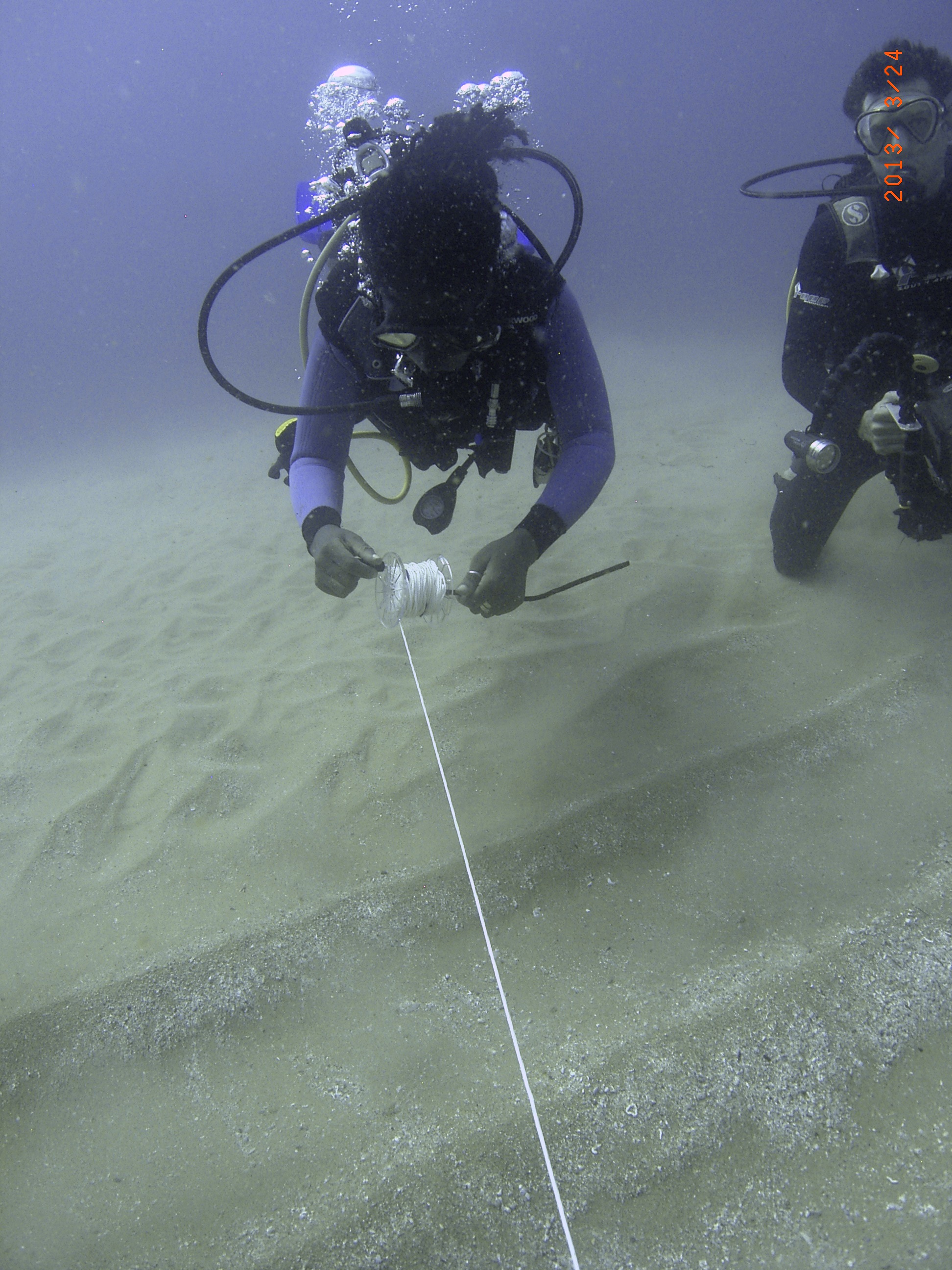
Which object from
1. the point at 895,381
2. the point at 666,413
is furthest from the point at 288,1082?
the point at 666,413

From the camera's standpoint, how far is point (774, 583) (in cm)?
351

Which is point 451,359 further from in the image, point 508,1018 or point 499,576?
point 508,1018

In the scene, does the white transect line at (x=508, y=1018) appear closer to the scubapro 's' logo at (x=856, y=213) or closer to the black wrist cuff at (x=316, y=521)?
the black wrist cuff at (x=316, y=521)

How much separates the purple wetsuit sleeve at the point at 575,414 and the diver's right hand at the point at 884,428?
1208 mm

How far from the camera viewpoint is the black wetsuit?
10.0ft

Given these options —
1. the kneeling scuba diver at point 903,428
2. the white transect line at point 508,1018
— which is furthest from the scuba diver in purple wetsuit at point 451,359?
the kneeling scuba diver at point 903,428

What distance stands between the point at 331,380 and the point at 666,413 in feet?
26.8

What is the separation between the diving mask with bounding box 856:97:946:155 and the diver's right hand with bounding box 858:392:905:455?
1.39 m

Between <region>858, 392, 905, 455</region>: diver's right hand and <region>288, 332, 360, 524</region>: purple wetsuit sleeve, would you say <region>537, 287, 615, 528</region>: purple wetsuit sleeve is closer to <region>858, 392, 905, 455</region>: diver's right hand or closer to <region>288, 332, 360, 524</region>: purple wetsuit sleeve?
<region>288, 332, 360, 524</region>: purple wetsuit sleeve

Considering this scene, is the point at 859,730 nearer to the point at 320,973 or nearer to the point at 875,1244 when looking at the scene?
the point at 875,1244

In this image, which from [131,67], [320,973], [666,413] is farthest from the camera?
[131,67]

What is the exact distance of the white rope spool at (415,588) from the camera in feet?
7.95

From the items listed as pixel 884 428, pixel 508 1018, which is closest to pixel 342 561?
pixel 508 1018

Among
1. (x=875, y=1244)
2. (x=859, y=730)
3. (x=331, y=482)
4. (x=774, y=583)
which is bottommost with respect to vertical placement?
(x=875, y=1244)
